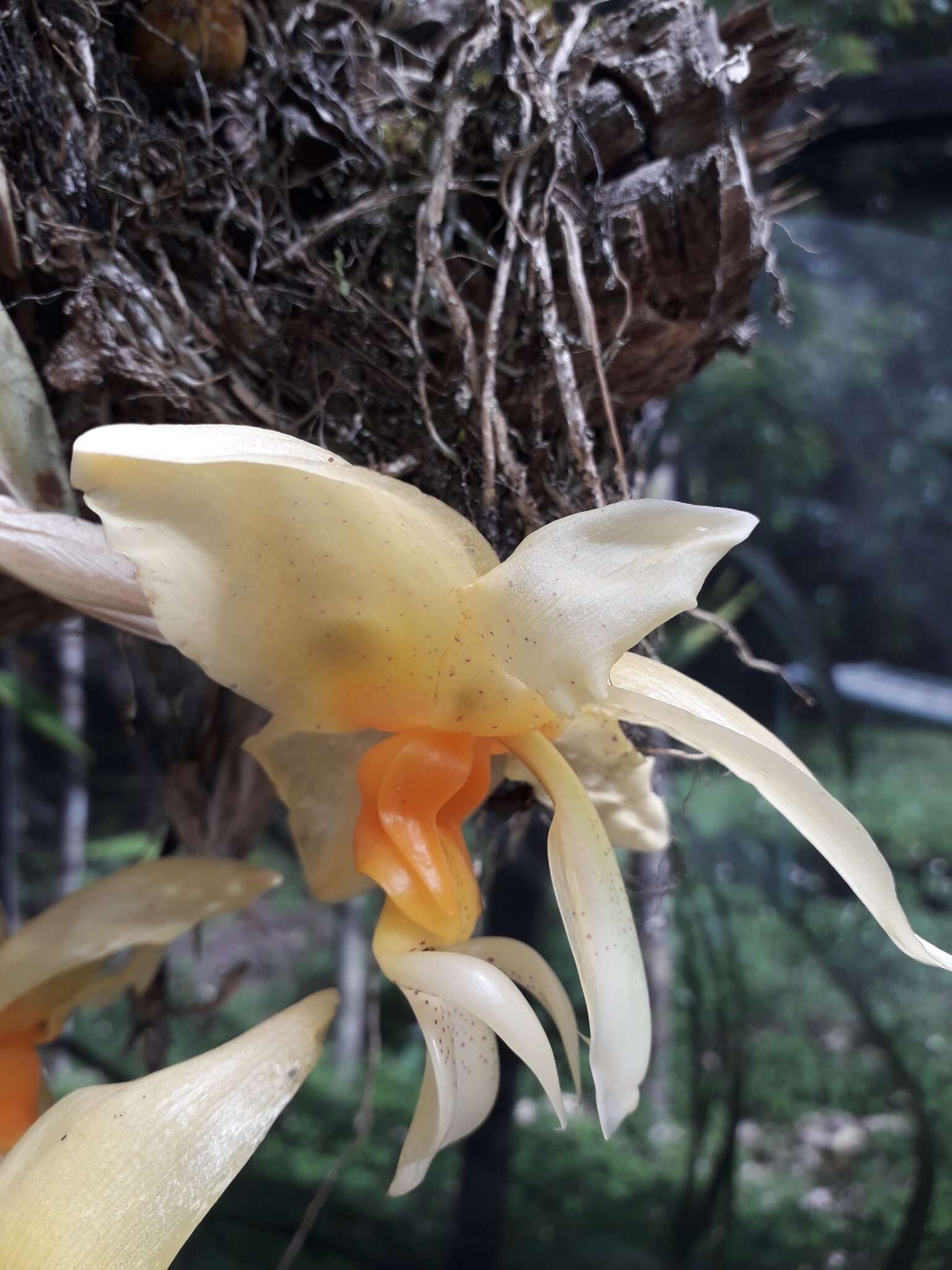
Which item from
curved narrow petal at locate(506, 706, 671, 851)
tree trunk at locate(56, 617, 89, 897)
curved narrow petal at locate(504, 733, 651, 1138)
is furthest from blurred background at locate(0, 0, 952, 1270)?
curved narrow petal at locate(504, 733, 651, 1138)

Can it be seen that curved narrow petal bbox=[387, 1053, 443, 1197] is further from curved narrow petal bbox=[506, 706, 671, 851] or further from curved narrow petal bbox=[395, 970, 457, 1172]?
curved narrow petal bbox=[506, 706, 671, 851]

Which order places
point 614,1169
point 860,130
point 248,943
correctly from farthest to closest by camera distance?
point 248,943
point 614,1169
point 860,130

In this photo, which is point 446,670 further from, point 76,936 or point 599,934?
point 76,936

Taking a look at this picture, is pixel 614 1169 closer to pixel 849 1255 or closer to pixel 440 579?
pixel 849 1255

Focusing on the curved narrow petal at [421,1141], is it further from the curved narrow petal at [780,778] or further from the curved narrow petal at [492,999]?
the curved narrow petal at [780,778]

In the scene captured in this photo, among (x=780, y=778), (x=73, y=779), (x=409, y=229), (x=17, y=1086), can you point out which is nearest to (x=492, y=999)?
(x=780, y=778)

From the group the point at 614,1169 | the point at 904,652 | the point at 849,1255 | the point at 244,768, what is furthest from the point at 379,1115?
the point at 904,652

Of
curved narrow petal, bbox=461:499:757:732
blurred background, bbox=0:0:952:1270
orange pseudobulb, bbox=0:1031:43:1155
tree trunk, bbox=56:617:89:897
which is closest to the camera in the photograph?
curved narrow petal, bbox=461:499:757:732
